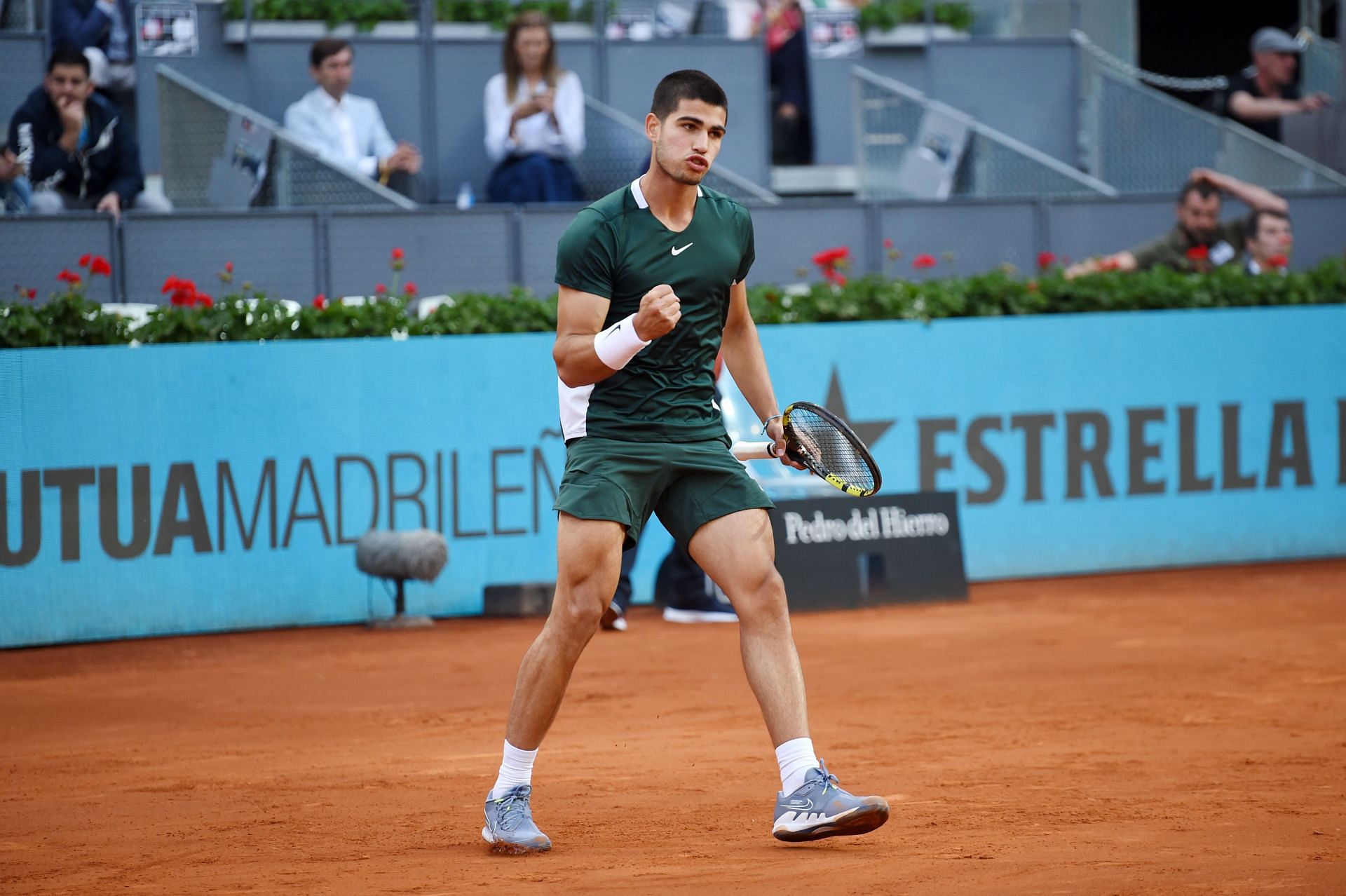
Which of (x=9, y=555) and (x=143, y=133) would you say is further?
(x=143, y=133)

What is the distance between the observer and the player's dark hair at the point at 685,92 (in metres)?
4.73

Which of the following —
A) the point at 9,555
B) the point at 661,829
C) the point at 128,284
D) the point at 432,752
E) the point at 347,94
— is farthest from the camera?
the point at 347,94

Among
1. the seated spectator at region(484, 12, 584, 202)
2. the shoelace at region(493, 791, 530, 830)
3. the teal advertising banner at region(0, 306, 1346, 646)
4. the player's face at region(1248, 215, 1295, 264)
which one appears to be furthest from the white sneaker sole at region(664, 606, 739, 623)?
the player's face at region(1248, 215, 1295, 264)

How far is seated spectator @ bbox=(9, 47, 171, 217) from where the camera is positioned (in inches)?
479

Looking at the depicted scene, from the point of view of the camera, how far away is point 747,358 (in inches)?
206

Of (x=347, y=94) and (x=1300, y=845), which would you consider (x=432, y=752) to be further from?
(x=347, y=94)

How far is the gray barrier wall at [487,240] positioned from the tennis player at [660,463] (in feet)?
24.0

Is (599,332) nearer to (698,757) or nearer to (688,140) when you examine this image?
(688,140)

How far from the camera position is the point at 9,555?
9461 mm

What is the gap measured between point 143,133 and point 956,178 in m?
7.37

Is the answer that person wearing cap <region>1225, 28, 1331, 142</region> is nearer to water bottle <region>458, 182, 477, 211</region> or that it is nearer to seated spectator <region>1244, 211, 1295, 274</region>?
seated spectator <region>1244, 211, 1295, 274</region>

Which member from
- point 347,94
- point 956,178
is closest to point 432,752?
point 347,94

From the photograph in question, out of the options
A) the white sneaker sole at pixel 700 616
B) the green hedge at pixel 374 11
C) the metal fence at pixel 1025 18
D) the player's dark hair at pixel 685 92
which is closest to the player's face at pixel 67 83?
the green hedge at pixel 374 11

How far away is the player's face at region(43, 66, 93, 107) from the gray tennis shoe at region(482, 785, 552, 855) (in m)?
9.03
